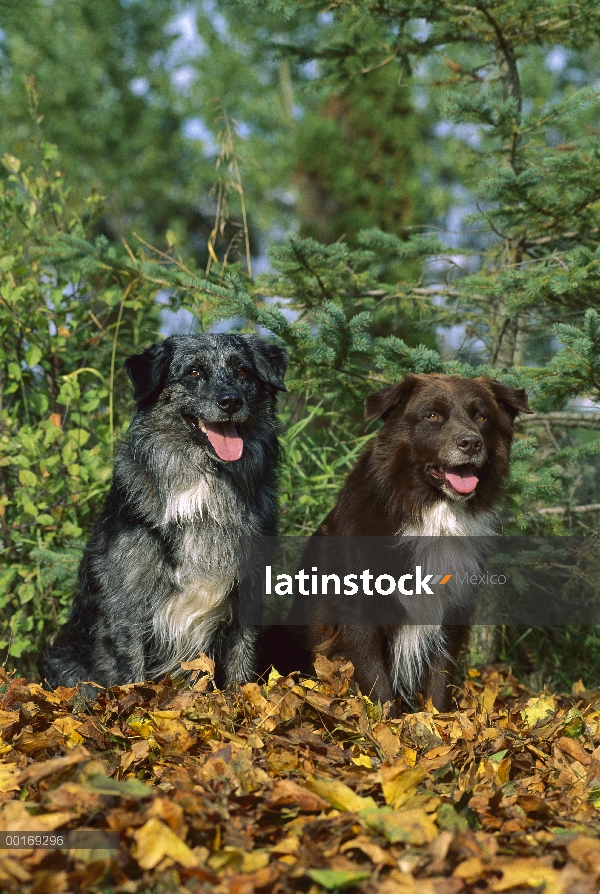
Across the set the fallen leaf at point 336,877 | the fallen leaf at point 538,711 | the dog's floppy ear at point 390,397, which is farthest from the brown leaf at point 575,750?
the dog's floppy ear at point 390,397

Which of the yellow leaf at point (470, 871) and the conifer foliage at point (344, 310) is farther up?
the conifer foliage at point (344, 310)

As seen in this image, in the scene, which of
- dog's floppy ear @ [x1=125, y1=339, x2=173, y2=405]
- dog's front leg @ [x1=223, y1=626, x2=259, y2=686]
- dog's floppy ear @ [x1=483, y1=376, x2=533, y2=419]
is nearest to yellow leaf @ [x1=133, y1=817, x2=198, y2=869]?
dog's front leg @ [x1=223, y1=626, x2=259, y2=686]

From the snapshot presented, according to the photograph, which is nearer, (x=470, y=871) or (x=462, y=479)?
(x=470, y=871)

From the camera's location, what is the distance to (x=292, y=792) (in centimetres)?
260

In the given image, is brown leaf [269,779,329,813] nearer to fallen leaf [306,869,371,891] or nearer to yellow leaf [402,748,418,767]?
fallen leaf [306,869,371,891]

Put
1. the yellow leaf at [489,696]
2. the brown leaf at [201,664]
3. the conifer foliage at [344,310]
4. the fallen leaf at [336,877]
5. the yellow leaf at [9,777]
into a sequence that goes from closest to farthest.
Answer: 1. the fallen leaf at [336,877]
2. the yellow leaf at [9,777]
3. the brown leaf at [201,664]
4. the yellow leaf at [489,696]
5. the conifer foliage at [344,310]

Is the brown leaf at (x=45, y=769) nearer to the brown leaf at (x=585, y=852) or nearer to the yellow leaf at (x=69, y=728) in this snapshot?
the yellow leaf at (x=69, y=728)

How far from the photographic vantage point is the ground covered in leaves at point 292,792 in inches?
87.0

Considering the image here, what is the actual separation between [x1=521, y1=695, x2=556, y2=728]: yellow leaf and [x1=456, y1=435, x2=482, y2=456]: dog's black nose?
4.16ft

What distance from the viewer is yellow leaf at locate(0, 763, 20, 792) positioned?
269cm

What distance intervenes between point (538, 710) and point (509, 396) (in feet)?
5.03

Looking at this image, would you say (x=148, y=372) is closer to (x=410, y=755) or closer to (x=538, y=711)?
(x=410, y=755)

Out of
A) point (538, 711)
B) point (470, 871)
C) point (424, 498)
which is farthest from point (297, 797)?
point (538, 711)

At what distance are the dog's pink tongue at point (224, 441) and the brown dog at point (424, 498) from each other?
2.17ft
